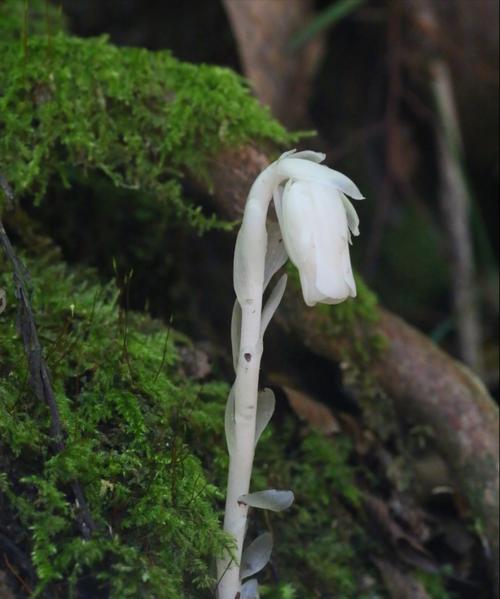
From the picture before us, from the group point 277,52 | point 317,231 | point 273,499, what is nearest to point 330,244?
point 317,231

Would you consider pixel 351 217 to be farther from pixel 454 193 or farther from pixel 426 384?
pixel 454 193

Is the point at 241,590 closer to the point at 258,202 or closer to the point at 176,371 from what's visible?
the point at 176,371

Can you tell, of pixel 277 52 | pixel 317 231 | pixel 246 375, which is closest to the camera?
pixel 317 231

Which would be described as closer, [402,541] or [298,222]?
[298,222]

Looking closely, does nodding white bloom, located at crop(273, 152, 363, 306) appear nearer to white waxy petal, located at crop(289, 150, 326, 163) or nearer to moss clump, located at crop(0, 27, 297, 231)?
white waxy petal, located at crop(289, 150, 326, 163)

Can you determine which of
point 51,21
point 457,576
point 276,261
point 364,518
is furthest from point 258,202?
point 51,21

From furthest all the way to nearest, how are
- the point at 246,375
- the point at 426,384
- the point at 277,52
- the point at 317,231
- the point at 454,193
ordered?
the point at 454,193, the point at 277,52, the point at 426,384, the point at 246,375, the point at 317,231

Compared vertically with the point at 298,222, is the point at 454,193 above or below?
below

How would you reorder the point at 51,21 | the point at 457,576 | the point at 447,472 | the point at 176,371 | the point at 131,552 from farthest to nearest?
the point at 51,21 → the point at 447,472 → the point at 457,576 → the point at 176,371 → the point at 131,552

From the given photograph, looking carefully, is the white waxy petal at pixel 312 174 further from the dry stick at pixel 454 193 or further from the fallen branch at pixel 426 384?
the dry stick at pixel 454 193
